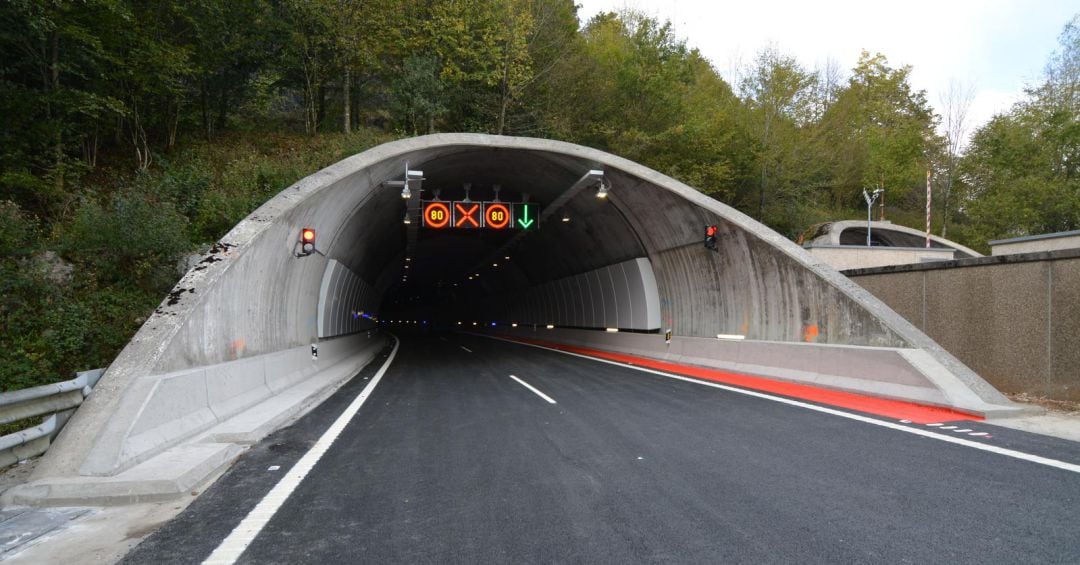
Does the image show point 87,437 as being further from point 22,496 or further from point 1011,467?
point 1011,467

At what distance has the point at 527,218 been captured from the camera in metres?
20.5

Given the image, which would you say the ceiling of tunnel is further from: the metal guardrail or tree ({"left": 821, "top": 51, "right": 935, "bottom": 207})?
tree ({"left": 821, "top": 51, "right": 935, "bottom": 207})

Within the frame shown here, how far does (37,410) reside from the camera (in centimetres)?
587

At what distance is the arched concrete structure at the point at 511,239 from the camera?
6.69m

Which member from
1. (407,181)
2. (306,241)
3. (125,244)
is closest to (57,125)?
(125,244)

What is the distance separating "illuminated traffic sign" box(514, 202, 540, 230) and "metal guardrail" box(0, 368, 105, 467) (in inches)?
577

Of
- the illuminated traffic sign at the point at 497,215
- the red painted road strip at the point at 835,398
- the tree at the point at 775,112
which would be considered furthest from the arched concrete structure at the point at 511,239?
the tree at the point at 775,112

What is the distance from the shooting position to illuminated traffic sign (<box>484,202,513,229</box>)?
19594mm

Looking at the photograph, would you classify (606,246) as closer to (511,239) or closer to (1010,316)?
(511,239)

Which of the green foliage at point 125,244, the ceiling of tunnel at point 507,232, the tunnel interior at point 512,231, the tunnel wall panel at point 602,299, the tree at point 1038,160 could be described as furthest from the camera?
the tree at point 1038,160

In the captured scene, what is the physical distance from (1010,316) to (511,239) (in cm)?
2088

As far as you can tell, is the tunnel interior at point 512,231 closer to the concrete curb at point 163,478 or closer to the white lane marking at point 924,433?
the white lane marking at point 924,433

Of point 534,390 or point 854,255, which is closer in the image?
point 534,390

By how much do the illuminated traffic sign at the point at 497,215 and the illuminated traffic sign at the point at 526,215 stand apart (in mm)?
502
